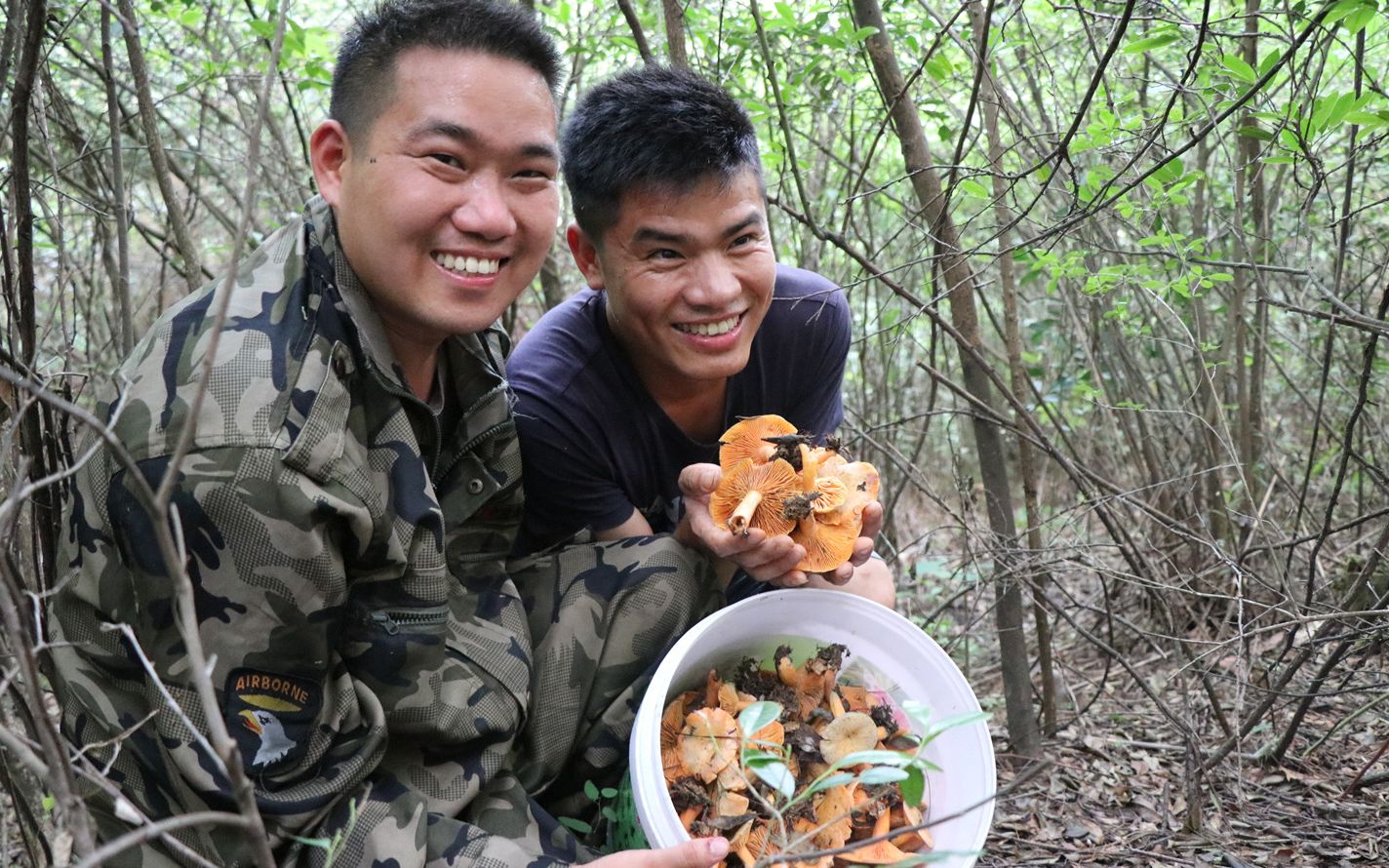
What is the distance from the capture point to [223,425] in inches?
67.5

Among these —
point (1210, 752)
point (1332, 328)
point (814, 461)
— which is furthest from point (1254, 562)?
point (814, 461)

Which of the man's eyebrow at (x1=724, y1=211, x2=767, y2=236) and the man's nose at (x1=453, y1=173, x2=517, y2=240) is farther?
the man's eyebrow at (x1=724, y1=211, x2=767, y2=236)

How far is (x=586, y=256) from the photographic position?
2475mm

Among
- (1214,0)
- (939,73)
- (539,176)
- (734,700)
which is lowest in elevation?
(734,700)

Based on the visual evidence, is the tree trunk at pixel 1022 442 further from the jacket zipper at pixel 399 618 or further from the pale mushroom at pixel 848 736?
the jacket zipper at pixel 399 618

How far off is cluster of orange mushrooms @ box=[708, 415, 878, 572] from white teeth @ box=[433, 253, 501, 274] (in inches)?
23.7

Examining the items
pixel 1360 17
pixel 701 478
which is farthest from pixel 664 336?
pixel 1360 17

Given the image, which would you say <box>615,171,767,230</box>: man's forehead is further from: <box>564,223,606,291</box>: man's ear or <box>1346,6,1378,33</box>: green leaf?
<box>1346,6,1378,33</box>: green leaf

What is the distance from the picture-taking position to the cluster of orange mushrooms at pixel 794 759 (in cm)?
205

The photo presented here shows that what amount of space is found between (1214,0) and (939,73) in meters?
1.48

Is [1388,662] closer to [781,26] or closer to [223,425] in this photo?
[781,26]

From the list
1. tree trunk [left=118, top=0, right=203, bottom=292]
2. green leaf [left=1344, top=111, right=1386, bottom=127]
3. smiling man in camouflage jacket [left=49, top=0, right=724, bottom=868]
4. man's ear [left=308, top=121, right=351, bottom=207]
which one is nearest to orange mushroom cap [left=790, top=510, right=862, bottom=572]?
smiling man in camouflage jacket [left=49, top=0, right=724, bottom=868]

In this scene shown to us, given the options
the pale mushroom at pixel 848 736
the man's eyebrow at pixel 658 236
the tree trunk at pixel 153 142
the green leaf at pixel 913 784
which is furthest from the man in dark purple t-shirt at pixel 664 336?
the tree trunk at pixel 153 142

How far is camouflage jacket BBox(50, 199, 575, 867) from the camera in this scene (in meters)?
1.73
